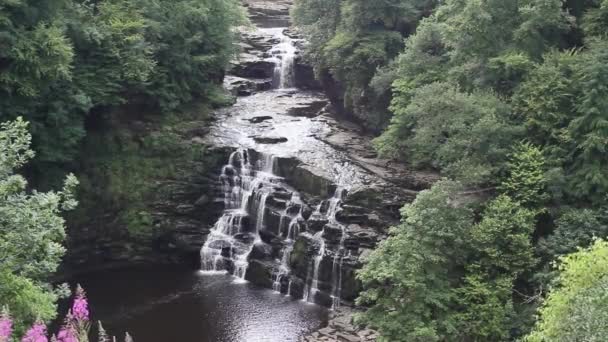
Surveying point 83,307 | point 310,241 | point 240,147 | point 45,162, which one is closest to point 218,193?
point 240,147

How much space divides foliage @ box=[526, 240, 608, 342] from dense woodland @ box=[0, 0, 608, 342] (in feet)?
0.14

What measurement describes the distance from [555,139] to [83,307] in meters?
19.5

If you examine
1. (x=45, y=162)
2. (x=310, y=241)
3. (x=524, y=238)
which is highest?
(x=524, y=238)

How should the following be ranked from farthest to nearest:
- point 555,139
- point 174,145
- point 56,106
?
point 174,145 < point 56,106 < point 555,139

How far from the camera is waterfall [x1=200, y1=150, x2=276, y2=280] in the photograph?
32062mm

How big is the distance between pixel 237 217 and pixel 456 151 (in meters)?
13.8

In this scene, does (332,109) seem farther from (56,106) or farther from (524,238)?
(524,238)

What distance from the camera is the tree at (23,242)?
48.1 feet

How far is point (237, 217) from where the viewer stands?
33062 millimetres

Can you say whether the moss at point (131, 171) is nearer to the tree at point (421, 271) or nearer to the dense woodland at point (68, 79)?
the dense woodland at point (68, 79)

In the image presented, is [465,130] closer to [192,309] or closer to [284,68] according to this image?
[192,309]

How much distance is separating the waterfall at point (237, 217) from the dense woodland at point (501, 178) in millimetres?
9015

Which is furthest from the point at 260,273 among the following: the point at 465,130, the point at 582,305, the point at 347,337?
the point at 582,305

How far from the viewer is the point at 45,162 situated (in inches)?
1134
